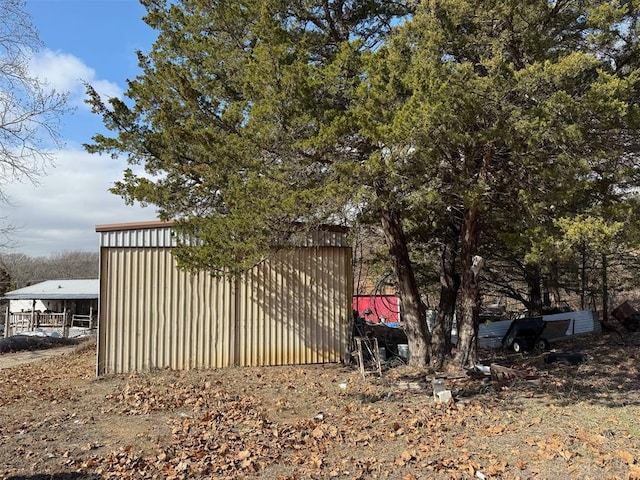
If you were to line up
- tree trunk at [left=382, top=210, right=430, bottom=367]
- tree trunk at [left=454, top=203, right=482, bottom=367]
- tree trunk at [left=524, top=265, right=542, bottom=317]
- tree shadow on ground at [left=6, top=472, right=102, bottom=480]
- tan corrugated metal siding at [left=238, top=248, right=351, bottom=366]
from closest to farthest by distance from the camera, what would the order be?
1. tree shadow on ground at [left=6, top=472, right=102, bottom=480]
2. tree trunk at [left=454, top=203, right=482, bottom=367]
3. tree trunk at [left=382, top=210, right=430, bottom=367]
4. tan corrugated metal siding at [left=238, top=248, right=351, bottom=366]
5. tree trunk at [left=524, top=265, right=542, bottom=317]

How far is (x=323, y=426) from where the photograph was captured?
21.3 feet

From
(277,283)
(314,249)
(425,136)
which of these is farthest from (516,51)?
(277,283)

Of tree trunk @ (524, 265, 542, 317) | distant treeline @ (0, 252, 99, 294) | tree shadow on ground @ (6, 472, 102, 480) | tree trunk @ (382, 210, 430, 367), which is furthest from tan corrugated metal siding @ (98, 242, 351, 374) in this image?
distant treeline @ (0, 252, 99, 294)

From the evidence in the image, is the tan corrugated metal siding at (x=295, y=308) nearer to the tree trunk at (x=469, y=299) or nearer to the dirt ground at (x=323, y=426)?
the dirt ground at (x=323, y=426)

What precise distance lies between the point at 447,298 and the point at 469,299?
1384mm

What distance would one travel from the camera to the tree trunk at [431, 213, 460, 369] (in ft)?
34.6

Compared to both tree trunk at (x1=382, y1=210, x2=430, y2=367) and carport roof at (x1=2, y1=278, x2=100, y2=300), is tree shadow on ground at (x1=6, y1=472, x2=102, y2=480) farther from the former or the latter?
carport roof at (x1=2, y1=278, x2=100, y2=300)

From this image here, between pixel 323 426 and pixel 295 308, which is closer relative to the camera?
pixel 323 426

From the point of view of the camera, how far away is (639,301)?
23375mm

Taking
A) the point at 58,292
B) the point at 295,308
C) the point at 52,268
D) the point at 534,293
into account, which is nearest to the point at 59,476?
the point at 295,308

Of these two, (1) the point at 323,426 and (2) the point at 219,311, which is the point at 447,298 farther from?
(1) the point at 323,426

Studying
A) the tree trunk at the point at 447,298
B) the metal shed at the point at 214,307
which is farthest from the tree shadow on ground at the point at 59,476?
the tree trunk at the point at 447,298

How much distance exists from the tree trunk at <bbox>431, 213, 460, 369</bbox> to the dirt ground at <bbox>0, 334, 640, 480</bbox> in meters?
0.89

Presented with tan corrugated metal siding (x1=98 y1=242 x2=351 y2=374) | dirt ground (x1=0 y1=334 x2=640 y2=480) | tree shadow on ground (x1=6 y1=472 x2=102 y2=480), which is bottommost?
tree shadow on ground (x1=6 y1=472 x2=102 y2=480)
